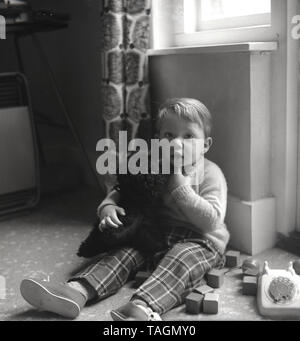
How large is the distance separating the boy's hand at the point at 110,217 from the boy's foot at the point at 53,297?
21cm

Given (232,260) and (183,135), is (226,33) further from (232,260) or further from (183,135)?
(232,260)

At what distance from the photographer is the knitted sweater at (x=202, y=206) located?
1334 mm

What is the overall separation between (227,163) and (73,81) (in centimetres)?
109

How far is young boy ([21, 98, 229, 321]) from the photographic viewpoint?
116 cm

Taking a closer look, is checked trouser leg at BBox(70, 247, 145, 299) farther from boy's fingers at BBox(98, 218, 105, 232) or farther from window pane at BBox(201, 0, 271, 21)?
window pane at BBox(201, 0, 271, 21)

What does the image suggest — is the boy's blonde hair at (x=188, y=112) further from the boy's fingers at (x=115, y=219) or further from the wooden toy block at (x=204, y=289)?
the wooden toy block at (x=204, y=289)

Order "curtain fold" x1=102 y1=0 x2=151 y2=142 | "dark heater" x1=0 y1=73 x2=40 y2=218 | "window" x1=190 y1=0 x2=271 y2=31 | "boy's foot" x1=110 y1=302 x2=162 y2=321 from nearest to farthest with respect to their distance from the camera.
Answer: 1. "boy's foot" x1=110 y1=302 x2=162 y2=321
2. "window" x1=190 y1=0 x2=271 y2=31
3. "curtain fold" x1=102 y1=0 x2=151 y2=142
4. "dark heater" x1=0 y1=73 x2=40 y2=218

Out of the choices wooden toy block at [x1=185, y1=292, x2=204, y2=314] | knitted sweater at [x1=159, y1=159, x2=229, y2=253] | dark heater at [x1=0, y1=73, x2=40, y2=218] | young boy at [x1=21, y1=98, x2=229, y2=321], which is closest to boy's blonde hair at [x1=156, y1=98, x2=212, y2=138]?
young boy at [x1=21, y1=98, x2=229, y2=321]

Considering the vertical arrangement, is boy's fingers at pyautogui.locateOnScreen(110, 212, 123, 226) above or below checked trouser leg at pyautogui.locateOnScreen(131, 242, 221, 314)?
above

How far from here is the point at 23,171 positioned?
196 cm

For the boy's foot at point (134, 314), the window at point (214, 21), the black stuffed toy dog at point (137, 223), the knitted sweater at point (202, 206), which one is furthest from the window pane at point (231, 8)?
the boy's foot at point (134, 314)

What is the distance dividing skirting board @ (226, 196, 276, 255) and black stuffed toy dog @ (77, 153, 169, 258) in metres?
0.27

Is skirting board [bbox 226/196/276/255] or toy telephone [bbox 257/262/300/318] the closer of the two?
toy telephone [bbox 257/262/300/318]

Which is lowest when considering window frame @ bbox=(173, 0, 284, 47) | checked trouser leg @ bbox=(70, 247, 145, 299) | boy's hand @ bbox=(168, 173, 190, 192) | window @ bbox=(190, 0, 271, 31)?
checked trouser leg @ bbox=(70, 247, 145, 299)
